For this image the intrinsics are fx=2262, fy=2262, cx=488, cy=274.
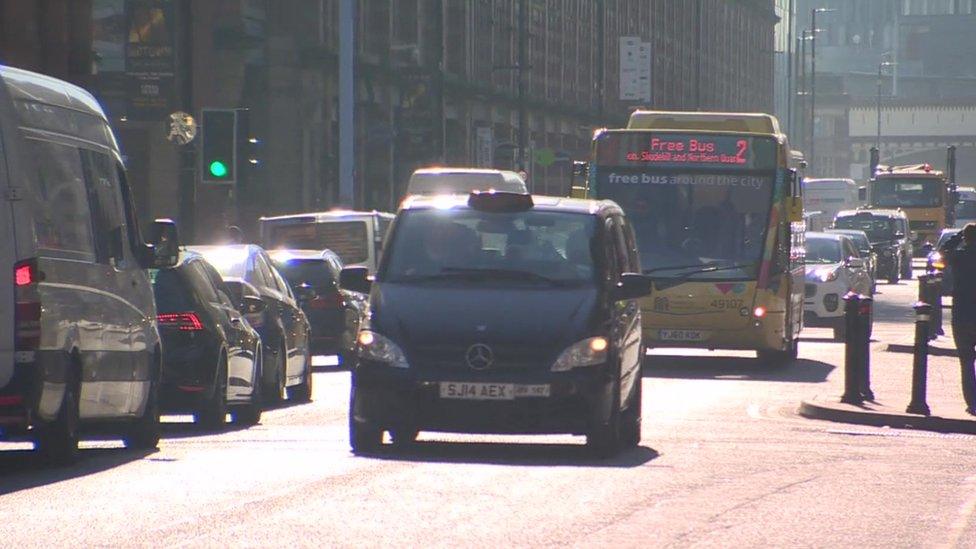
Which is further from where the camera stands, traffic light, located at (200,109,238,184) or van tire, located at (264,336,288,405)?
traffic light, located at (200,109,238,184)

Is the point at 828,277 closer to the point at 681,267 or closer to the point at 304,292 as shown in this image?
the point at 681,267

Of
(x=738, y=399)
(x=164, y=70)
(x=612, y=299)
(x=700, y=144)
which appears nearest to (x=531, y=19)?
(x=164, y=70)

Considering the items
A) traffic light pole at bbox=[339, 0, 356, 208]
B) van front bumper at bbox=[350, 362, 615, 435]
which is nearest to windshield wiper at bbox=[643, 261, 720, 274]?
van front bumper at bbox=[350, 362, 615, 435]

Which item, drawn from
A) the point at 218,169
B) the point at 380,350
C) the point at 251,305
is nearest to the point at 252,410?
the point at 251,305

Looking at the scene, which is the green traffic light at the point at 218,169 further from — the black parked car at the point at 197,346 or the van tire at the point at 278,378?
the black parked car at the point at 197,346

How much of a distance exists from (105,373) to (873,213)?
5712cm

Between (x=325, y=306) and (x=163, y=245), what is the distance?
12.8 metres

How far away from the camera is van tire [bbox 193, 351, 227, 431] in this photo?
55.0ft

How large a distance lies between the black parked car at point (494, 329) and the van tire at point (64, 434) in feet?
5.58

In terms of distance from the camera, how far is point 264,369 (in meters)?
19.9

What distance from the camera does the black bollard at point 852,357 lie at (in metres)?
19.5

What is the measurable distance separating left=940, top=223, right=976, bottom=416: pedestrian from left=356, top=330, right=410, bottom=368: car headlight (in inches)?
284

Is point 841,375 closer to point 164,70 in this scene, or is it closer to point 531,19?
point 164,70

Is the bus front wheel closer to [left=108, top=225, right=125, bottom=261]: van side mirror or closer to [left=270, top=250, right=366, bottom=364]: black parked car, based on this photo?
[left=270, top=250, right=366, bottom=364]: black parked car
